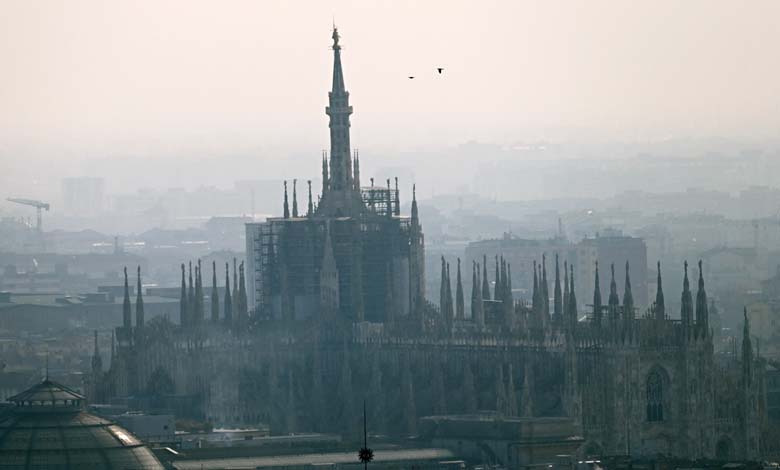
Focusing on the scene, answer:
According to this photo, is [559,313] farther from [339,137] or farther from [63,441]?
[63,441]

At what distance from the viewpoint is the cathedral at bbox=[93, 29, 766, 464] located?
151000 millimetres

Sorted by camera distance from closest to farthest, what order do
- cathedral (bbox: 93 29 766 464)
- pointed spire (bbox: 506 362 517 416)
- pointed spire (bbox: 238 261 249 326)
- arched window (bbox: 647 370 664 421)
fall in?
pointed spire (bbox: 506 362 517 416)
cathedral (bbox: 93 29 766 464)
arched window (bbox: 647 370 664 421)
pointed spire (bbox: 238 261 249 326)

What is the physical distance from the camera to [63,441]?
115 m

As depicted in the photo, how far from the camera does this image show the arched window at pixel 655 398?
15162 cm

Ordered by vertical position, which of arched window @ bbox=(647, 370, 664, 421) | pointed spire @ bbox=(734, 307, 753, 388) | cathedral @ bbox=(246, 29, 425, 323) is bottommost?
arched window @ bbox=(647, 370, 664, 421)

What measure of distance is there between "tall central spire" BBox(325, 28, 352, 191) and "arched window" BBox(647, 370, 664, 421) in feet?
105

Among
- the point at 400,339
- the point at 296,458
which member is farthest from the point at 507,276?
the point at 296,458

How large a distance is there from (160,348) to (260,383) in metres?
6.10

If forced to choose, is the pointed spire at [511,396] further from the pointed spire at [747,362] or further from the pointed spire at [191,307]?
the pointed spire at [191,307]

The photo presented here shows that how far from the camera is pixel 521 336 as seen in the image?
522 feet

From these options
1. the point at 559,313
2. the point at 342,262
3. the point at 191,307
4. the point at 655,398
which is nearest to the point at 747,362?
the point at 655,398

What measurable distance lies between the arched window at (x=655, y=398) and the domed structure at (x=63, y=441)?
1460 inches

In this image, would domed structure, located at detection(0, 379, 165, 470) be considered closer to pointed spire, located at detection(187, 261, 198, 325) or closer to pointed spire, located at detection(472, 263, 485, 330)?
pointed spire, located at detection(472, 263, 485, 330)

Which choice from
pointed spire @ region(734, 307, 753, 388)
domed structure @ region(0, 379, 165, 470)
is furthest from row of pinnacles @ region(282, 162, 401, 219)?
domed structure @ region(0, 379, 165, 470)
